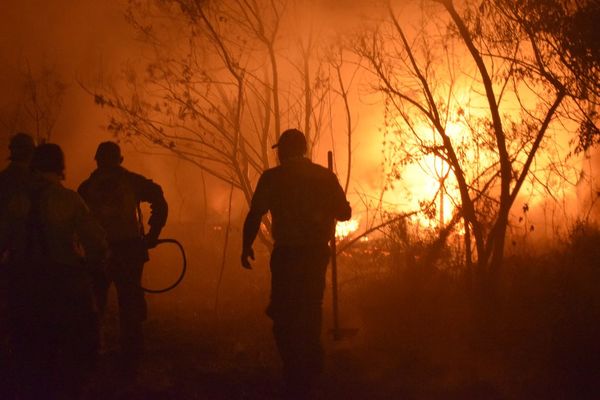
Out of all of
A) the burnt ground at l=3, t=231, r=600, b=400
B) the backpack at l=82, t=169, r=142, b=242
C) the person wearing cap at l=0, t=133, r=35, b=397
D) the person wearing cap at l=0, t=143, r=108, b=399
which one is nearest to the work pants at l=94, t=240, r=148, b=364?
the backpack at l=82, t=169, r=142, b=242

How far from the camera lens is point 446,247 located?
8.69m

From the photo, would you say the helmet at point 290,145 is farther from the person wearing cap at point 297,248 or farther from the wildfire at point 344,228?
the wildfire at point 344,228

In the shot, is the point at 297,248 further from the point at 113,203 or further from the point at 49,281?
the point at 49,281

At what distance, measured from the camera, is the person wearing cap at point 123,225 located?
5172 millimetres

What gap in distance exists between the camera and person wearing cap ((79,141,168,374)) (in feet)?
17.0

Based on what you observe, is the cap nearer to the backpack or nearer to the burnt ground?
the backpack

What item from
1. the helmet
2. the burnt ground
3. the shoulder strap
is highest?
the helmet

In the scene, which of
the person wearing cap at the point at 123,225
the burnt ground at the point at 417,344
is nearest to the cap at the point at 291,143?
the person wearing cap at the point at 123,225

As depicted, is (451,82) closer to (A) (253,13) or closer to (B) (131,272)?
(A) (253,13)

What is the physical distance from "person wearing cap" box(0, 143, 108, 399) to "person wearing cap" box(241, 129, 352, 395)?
118 centimetres

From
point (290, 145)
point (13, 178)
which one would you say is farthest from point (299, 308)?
point (13, 178)

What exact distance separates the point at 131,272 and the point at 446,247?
4.74 meters

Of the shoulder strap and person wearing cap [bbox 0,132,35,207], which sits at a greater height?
person wearing cap [bbox 0,132,35,207]

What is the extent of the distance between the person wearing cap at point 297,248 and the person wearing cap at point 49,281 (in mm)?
1178
